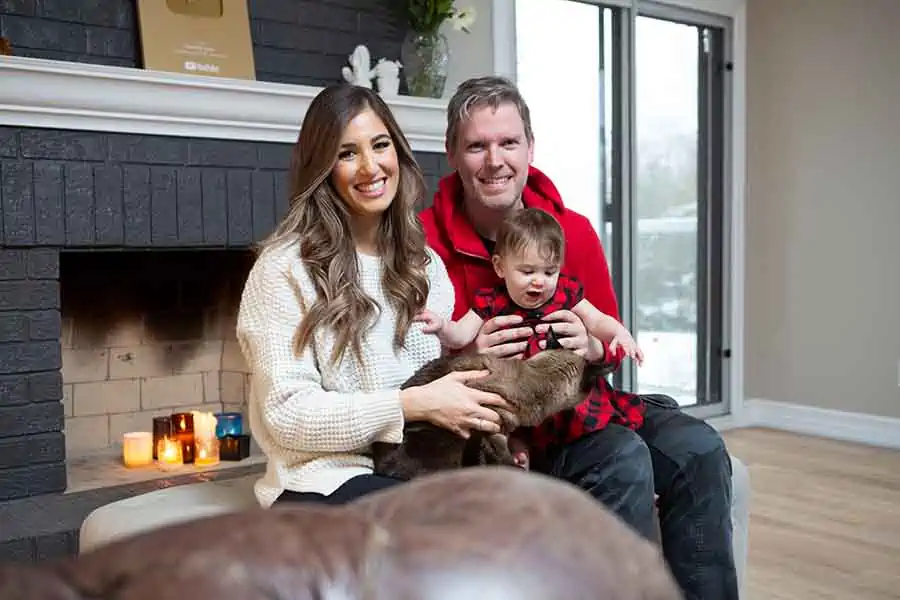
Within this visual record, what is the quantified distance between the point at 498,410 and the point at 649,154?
10.5 feet

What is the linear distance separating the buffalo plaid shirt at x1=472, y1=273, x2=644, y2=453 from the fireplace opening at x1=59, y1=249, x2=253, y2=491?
1680 millimetres

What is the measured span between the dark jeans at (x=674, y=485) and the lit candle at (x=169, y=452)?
1.81 m

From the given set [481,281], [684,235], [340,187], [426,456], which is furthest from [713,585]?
[684,235]

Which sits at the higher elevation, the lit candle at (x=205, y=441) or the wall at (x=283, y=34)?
the wall at (x=283, y=34)

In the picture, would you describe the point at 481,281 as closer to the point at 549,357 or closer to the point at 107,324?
the point at 549,357

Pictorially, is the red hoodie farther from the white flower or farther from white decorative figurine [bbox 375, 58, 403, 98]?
the white flower

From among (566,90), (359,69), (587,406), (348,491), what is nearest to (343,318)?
(348,491)

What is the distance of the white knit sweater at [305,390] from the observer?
5.15 ft

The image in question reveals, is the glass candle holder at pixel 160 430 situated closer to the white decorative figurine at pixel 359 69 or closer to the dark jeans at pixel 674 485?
the white decorative figurine at pixel 359 69

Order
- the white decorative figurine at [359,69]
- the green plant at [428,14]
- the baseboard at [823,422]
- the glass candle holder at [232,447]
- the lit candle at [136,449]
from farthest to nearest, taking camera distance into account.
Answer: the baseboard at [823,422] → the green plant at [428,14] → the white decorative figurine at [359,69] → the glass candle holder at [232,447] → the lit candle at [136,449]

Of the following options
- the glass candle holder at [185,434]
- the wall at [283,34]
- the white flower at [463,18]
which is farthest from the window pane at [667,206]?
the glass candle holder at [185,434]

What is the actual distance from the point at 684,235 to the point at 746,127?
61cm

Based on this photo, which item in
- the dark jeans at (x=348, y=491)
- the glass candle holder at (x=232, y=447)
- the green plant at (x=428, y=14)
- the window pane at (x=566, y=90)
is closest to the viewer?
the dark jeans at (x=348, y=491)

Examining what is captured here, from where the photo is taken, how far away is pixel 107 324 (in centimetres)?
338
